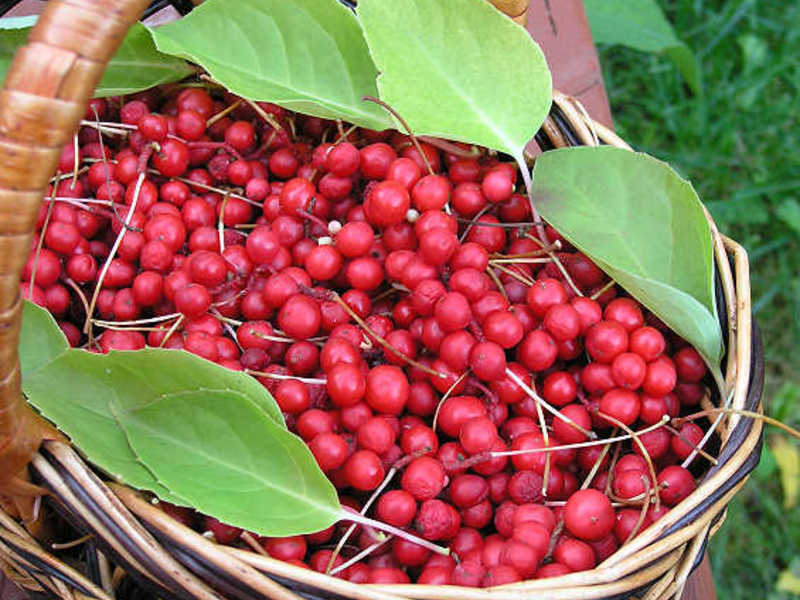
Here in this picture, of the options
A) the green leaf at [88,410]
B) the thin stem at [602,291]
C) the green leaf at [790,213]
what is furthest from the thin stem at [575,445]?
the green leaf at [790,213]

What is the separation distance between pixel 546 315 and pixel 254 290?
23 cm

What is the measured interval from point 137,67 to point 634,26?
75 centimetres

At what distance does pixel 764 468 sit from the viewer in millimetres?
1118

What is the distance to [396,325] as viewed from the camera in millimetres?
669

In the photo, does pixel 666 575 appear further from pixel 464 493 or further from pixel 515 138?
pixel 515 138

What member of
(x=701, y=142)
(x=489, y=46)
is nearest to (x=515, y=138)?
(x=489, y=46)

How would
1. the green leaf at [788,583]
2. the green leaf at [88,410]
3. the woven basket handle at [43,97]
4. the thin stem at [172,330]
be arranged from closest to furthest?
the woven basket handle at [43,97]
the green leaf at [88,410]
the thin stem at [172,330]
the green leaf at [788,583]

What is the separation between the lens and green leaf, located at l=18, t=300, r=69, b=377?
0.58 meters

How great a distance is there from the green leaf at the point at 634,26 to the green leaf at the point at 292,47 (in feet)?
1.96

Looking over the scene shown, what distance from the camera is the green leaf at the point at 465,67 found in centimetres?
67

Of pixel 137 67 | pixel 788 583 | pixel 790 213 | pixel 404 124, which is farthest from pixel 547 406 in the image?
pixel 790 213

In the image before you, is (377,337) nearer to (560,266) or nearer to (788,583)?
(560,266)

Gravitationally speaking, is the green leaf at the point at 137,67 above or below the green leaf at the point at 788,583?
above

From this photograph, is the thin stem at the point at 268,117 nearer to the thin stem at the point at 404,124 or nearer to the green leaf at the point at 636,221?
the thin stem at the point at 404,124
